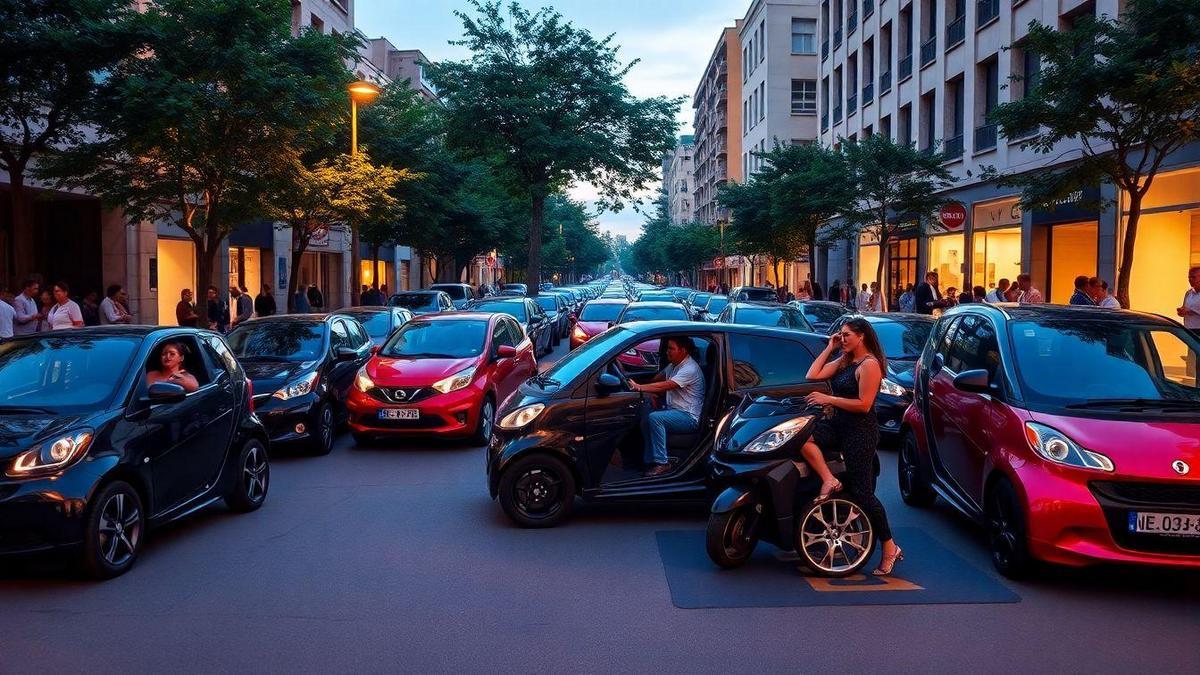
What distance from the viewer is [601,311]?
22.6 meters

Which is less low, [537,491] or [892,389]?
[892,389]

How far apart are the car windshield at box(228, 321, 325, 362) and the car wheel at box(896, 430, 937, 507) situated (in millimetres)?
7099

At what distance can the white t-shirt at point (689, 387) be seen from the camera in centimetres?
806

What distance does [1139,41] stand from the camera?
1365 centimetres

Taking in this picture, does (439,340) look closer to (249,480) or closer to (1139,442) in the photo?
(249,480)

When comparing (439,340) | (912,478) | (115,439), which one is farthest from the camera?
(439,340)

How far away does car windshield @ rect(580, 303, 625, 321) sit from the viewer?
22.2 m

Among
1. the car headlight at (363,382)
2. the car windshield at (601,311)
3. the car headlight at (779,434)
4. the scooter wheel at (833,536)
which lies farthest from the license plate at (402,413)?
the car windshield at (601,311)

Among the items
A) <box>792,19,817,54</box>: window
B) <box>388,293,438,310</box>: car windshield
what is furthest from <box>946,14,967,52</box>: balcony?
<box>792,19,817,54</box>: window

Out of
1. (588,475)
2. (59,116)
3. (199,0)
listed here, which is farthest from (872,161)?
(588,475)

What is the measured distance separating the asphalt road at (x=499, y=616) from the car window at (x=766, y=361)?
4.64ft

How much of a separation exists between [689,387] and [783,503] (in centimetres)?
187

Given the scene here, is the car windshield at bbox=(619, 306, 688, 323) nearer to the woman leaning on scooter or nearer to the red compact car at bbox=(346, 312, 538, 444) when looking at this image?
the red compact car at bbox=(346, 312, 538, 444)

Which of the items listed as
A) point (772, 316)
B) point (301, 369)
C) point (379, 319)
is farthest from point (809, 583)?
point (379, 319)
